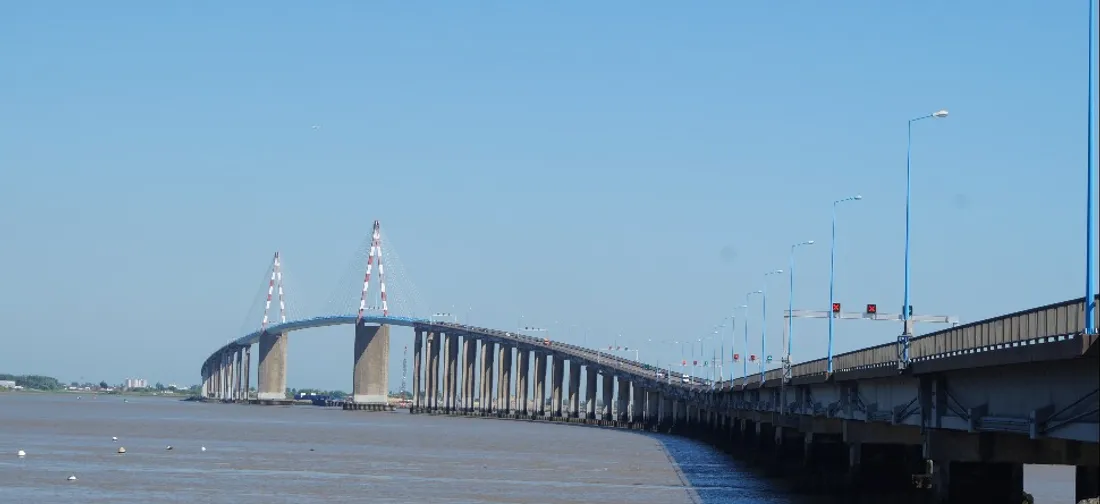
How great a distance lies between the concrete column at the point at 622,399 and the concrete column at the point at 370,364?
44821 millimetres

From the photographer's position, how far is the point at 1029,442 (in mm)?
29188

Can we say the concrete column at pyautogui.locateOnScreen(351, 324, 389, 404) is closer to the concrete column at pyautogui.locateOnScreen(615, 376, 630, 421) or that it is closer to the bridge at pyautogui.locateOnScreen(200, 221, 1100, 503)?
the concrete column at pyautogui.locateOnScreen(615, 376, 630, 421)

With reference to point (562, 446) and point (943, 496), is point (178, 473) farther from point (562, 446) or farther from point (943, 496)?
point (562, 446)

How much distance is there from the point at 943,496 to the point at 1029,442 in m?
2.74

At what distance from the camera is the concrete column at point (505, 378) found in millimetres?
175500

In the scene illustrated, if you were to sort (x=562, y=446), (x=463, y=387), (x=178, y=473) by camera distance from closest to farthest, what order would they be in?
(x=178, y=473) < (x=562, y=446) < (x=463, y=387)

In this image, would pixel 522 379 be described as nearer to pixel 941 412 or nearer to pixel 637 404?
pixel 637 404

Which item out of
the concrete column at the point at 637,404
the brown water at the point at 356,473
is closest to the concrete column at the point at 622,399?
the concrete column at the point at 637,404

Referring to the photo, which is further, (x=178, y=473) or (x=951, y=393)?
(x=178, y=473)

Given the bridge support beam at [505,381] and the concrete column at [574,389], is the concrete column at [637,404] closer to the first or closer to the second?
the concrete column at [574,389]

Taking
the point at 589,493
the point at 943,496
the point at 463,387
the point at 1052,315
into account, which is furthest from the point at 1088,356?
the point at 463,387

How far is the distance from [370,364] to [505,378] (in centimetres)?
2246

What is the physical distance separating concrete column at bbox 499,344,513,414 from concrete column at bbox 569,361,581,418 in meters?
11.1

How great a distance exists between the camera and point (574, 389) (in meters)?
166
